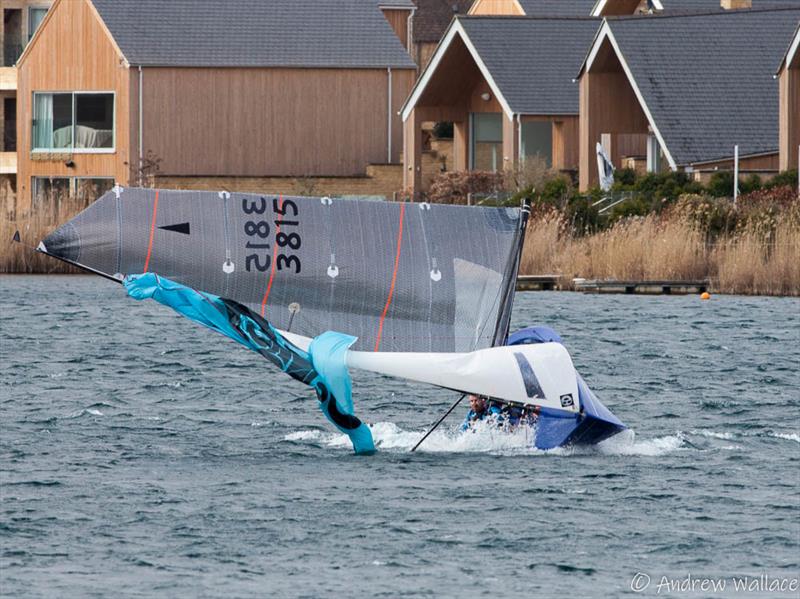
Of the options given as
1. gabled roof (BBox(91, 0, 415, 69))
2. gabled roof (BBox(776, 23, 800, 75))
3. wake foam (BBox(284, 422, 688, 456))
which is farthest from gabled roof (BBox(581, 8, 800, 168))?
wake foam (BBox(284, 422, 688, 456))

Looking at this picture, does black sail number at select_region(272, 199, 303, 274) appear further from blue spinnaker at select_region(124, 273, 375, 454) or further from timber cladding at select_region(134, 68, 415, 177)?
timber cladding at select_region(134, 68, 415, 177)

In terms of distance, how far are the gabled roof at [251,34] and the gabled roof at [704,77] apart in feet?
39.2

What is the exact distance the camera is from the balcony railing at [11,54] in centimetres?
6250

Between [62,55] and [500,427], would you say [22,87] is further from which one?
[500,427]

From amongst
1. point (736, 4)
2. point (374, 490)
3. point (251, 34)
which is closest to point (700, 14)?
point (736, 4)

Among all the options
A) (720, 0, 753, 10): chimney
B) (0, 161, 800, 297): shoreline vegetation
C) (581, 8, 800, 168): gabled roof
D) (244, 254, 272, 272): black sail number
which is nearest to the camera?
(244, 254, 272, 272): black sail number

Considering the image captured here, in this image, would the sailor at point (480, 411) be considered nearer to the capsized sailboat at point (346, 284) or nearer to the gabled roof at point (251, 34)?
the capsized sailboat at point (346, 284)

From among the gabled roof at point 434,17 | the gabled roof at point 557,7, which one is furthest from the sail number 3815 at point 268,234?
the gabled roof at point 434,17

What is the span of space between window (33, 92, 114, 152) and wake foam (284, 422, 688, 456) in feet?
133

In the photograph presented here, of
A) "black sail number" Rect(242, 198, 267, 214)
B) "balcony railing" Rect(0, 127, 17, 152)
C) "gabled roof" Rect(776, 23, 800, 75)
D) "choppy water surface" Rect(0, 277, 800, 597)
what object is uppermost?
"gabled roof" Rect(776, 23, 800, 75)

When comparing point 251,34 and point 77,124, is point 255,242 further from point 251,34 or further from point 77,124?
point 251,34

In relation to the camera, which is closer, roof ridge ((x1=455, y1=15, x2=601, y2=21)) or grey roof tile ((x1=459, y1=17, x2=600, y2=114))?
Answer: grey roof tile ((x1=459, y1=17, x2=600, y2=114))

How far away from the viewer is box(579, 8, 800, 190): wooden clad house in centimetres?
4825

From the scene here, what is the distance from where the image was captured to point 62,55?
59.5m
